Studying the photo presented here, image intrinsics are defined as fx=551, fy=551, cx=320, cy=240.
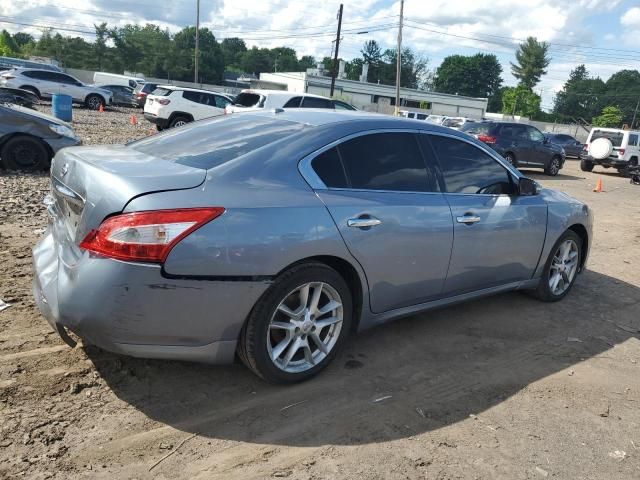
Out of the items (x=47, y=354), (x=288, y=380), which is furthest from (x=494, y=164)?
(x=47, y=354)

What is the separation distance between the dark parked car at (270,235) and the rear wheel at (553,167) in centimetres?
1534

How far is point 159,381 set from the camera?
3250 mm

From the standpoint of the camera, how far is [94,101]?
95.4ft

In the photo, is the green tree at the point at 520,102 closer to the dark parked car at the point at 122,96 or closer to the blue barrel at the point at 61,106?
the dark parked car at the point at 122,96

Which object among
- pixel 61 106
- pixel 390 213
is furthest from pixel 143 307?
pixel 61 106

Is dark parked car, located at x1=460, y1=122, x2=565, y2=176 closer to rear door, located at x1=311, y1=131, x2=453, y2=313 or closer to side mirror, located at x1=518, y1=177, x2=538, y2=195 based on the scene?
side mirror, located at x1=518, y1=177, x2=538, y2=195

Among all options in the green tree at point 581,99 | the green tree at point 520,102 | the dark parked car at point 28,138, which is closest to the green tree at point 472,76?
the green tree at point 581,99

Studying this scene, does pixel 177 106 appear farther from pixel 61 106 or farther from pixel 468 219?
pixel 468 219

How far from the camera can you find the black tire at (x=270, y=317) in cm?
301

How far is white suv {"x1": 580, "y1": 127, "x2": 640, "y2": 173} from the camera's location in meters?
21.0

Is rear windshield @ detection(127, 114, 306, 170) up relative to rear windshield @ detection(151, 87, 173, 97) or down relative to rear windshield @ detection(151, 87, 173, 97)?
down

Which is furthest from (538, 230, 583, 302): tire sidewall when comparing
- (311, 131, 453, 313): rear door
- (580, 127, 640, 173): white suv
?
(580, 127, 640, 173): white suv

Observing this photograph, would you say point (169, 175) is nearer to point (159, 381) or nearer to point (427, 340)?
point (159, 381)

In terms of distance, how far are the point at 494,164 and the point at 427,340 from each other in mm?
1538
